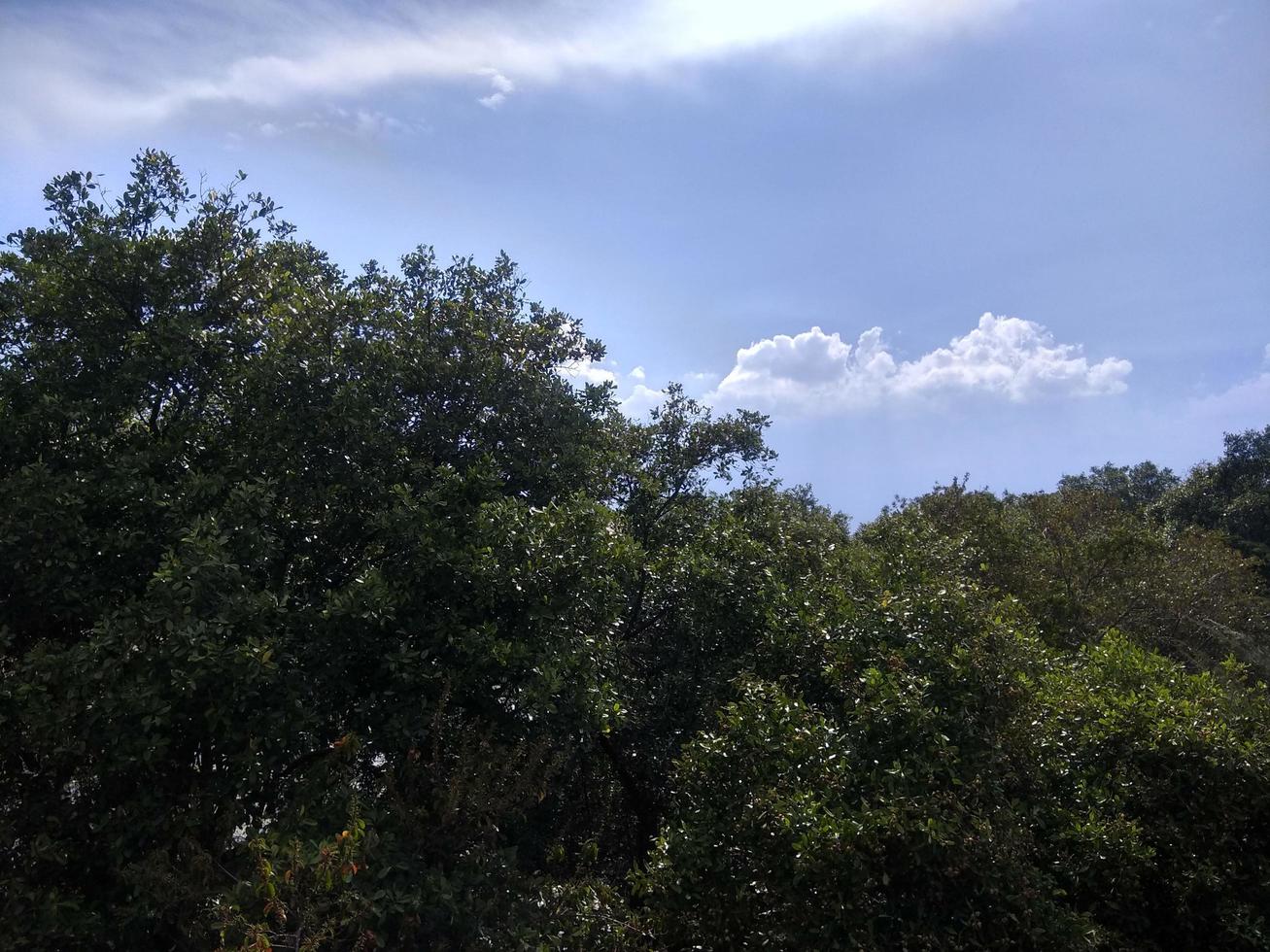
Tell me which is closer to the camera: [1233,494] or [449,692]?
[449,692]

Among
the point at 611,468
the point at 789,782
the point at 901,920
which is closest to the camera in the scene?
the point at 901,920

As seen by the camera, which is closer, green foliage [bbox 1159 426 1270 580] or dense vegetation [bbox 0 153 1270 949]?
dense vegetation [bbox 0 153 1270 949]

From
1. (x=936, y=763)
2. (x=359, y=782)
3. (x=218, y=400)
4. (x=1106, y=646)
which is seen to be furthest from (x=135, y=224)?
(x=1106, y=646)

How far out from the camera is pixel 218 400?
8211 millimetres

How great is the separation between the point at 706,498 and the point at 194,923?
789 centimetres

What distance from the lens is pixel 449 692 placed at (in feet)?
20.1

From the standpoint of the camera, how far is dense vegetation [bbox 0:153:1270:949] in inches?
212

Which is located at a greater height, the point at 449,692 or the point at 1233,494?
the point at 1233,494

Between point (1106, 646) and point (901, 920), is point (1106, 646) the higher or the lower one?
the higher one

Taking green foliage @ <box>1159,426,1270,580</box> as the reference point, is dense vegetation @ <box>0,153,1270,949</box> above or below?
below

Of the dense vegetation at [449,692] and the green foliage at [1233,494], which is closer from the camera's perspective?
the dense vegetation at [449,692]

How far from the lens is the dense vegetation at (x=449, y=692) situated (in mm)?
5383

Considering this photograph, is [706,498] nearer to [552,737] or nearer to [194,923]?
[552,737]

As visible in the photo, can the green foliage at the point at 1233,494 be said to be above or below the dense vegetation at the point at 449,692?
above
